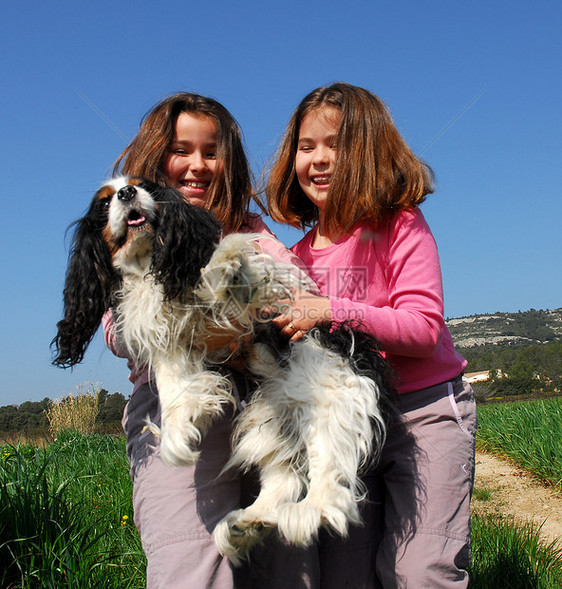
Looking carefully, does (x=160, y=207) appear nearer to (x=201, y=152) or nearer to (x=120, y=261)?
(x=120, y=261)

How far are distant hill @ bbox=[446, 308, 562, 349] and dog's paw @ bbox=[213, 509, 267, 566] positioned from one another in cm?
7771

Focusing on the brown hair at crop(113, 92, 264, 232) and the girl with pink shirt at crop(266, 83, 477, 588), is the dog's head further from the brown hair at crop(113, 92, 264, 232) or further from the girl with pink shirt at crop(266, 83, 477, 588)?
the brown hair at crop(113, 92, 264, 232)

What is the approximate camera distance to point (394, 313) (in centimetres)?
262

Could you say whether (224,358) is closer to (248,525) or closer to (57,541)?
(248,525)

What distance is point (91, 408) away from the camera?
12.1 meters

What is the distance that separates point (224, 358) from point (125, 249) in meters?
0.63

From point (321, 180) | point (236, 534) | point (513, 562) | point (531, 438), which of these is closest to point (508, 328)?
point (531, 438)

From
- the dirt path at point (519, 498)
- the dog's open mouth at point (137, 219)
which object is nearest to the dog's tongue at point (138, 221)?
the dog's open mouth at point (137, 219)

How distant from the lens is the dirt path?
631 cm

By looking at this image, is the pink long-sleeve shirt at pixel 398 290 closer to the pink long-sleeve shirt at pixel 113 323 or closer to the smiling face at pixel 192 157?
the pink long-sleeve shirt at pixel 113 323

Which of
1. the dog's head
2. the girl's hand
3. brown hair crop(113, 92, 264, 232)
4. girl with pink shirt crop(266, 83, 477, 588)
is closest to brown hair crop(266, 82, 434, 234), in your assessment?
girl with pink shirt crop(266, 83, 477, 588)

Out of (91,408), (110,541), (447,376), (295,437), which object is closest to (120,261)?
(295,437)

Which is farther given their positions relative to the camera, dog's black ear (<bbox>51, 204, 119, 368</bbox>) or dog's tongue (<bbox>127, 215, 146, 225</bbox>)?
dog's black ear (<bbox>51, 204, 119, 368</bbox>)

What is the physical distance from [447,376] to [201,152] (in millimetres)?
1853
